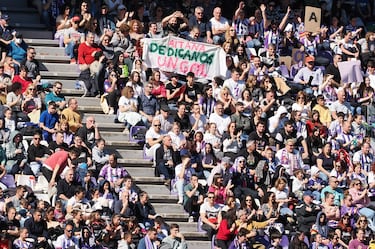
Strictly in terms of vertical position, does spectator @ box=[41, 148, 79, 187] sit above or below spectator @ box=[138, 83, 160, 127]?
below

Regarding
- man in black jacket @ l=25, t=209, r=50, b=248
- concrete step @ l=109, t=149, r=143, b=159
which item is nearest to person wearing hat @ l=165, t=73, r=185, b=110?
concrete step @ l=109, t=149, r=143, b=159

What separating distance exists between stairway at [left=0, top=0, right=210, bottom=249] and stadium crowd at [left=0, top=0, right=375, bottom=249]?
0.67 feet

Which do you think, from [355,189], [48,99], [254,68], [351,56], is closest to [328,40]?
[351,56]

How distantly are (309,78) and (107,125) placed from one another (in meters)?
5.63

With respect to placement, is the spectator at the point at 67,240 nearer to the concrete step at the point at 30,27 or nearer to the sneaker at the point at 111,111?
the sneaker at the point at 111,111

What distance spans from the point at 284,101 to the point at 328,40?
415 cm

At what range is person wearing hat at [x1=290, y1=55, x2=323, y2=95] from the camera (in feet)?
114

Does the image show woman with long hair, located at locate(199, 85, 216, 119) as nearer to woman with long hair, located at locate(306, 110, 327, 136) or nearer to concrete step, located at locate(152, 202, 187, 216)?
woman with long hair, located at locate(306, 110, 327, 136)

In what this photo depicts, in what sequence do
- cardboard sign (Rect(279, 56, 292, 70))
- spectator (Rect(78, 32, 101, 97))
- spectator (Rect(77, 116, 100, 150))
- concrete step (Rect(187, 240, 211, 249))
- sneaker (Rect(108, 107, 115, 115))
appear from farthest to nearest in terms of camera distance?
cardboard sign (Rect(279, 56, 292, 70)), spectator (Rect(78, 32, 101, 97)), sneaker (Rect(108, 107, 115, 115)), spectator (Rect(77, 116, 100, 150)), concrete step (Rect(187, 240, 211, 249))

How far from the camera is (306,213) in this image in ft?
100

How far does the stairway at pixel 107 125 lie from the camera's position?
98.8ft

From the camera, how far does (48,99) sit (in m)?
31.0

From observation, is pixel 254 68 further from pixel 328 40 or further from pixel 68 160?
pixel 68 160

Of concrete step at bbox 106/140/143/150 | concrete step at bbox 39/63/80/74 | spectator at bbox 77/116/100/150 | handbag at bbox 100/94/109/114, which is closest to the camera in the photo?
spectator at bbox 77/116/100/150
